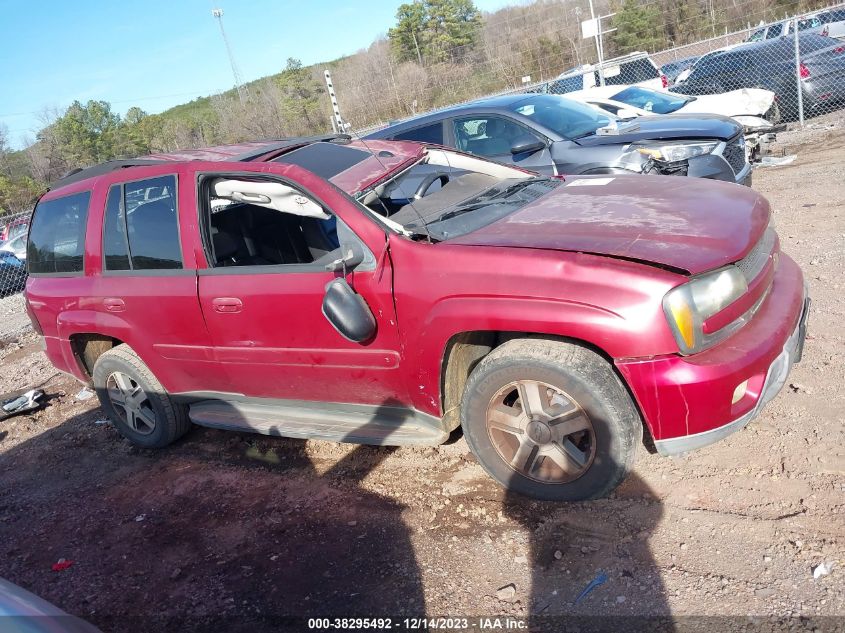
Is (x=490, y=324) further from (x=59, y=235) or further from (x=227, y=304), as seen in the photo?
(x=59, y=235)

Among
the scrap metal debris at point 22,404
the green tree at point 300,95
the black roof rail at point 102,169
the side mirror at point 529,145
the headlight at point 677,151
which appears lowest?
the scrap metal debris at point 22,404

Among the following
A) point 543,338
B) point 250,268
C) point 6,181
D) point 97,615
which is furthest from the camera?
point 6,181

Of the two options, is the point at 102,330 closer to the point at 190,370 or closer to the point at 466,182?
the point at 190,370

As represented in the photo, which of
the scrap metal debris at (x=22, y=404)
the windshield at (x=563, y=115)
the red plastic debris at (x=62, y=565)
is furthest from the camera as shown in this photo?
the windshield at (x=563, y=115)

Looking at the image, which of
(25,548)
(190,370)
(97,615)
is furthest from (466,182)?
(25,548)

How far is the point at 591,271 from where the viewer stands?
2.74 meters

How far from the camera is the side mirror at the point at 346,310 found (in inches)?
125

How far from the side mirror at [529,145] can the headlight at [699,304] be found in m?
4.22

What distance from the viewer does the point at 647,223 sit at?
3.09 metres

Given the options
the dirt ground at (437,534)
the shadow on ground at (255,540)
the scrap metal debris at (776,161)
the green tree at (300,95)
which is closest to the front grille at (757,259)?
the dirt ground at (437,534)

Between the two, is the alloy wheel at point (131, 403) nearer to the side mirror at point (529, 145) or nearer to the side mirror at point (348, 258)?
the side mirror at point (348, 258)

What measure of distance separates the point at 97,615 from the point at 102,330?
1.97 m

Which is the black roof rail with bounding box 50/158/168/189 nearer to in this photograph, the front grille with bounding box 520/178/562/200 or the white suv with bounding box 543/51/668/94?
the front grille with bounding box 520/178/562/200

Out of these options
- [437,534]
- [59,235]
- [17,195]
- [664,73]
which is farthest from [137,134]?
[437,534]
